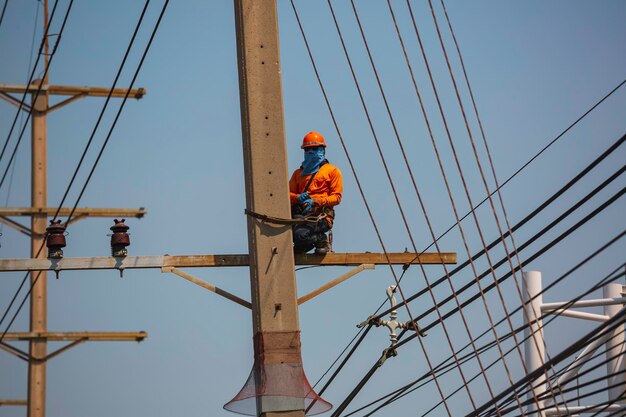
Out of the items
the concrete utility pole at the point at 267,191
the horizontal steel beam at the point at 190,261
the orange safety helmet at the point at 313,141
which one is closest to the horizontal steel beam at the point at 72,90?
the orange safety helmet at the point at 313,141

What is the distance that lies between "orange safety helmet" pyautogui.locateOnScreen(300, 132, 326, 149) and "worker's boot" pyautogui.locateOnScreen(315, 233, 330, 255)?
166 centimetres

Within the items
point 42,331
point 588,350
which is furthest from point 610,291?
point 42,331

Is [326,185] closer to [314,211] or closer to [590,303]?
[314,211]

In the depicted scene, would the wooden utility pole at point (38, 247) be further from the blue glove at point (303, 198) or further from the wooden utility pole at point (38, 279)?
the blue glove at point (303, 198)

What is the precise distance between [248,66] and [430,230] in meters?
2.05

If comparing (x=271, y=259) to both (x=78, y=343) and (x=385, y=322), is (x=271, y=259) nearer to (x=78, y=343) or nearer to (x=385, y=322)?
(x=385, y=322)

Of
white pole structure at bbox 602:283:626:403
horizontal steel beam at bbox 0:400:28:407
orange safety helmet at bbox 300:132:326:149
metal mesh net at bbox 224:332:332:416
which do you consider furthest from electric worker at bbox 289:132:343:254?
horizontal steel beam at bbox 0:400:28:407

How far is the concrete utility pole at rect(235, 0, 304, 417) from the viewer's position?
10820 millimetres

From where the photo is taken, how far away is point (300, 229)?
494 inches

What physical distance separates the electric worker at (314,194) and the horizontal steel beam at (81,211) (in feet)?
73.2

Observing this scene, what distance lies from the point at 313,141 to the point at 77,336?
23.0m

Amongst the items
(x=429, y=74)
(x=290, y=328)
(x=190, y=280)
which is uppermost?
(x=429, y=74)

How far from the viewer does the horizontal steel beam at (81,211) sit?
35.5 metres

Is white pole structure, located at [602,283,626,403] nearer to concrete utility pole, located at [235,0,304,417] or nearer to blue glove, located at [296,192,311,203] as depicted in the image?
blue glove, located at [296,192,311,203]
